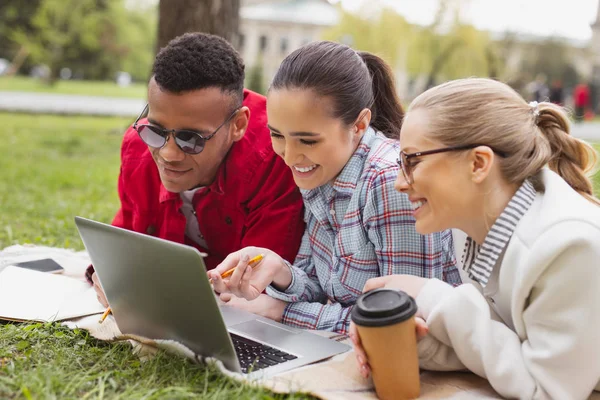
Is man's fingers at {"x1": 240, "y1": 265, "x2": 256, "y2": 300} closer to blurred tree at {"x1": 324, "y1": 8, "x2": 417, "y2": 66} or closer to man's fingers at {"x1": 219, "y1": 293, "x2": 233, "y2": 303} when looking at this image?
man's fingers at {"x1": 219, "y1": 293, "x2": 233, "y2": 303}

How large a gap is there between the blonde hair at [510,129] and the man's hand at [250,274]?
0.82 metres

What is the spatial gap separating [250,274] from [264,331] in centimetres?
26

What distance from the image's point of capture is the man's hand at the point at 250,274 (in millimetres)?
2568

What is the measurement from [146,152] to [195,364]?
1.34 m

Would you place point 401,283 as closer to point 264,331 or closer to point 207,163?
point 264,331

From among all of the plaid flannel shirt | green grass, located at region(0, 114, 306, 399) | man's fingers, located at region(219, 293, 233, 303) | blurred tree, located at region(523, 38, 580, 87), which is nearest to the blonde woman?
the plaid flannel shirt

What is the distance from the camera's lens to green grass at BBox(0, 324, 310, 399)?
7.11 ft

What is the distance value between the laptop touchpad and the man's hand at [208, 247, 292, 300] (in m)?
0.11

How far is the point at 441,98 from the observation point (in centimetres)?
234

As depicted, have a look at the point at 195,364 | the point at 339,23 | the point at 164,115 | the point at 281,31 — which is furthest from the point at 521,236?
the point at 281,31

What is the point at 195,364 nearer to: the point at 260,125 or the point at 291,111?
the point at 291,111

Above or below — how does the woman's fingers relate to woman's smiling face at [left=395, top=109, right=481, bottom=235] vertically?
below

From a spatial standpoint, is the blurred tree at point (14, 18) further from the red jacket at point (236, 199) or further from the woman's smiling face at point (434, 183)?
the woman's smiling face at point (434, 183)

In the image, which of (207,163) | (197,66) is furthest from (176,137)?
(197,66)
